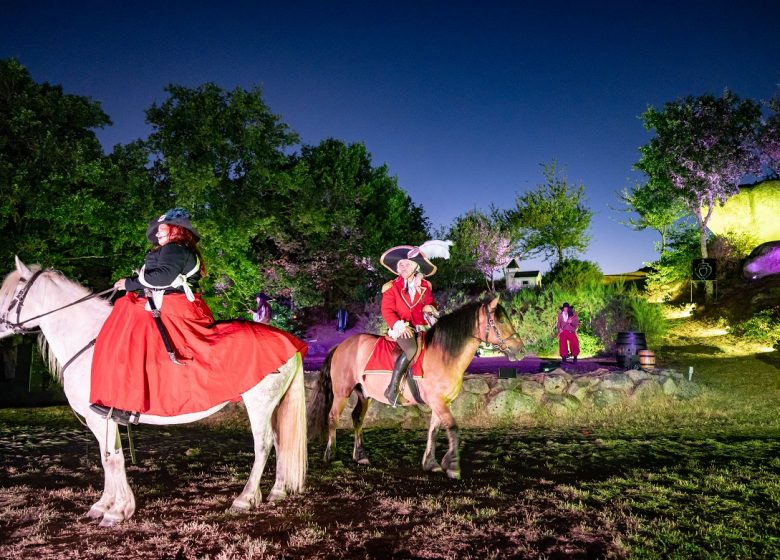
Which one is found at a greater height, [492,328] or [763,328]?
[492,328]

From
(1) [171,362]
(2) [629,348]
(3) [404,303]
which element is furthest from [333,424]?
(2) [629,348]

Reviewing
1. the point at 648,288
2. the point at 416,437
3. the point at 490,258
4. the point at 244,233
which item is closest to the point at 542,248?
the point at 490,258

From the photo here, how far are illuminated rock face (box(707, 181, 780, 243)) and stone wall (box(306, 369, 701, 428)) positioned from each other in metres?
20.0

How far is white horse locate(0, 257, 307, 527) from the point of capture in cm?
447

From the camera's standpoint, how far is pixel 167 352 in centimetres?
450

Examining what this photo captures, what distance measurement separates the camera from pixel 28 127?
11680mm

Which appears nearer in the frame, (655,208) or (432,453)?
(432,453)

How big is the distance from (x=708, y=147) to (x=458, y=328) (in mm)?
23211

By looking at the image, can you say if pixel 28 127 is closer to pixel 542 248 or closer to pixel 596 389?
pixel 596 389

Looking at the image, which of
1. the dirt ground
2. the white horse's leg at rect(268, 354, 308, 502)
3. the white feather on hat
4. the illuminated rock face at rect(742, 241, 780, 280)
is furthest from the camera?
the illuminated rock face at rect(742, 241, 780, 280)

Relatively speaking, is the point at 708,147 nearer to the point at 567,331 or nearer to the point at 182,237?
the point at 567,331

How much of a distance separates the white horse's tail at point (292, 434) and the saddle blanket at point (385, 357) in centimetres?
145

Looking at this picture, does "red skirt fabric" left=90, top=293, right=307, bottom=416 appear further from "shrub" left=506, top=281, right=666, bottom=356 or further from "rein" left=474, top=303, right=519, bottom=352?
"shrub" left=506, top=281, right=666, bottom=356

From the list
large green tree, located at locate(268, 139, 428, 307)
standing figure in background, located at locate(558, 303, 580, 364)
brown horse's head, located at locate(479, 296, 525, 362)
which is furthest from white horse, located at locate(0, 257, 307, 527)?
large green tree, located at locate(268, 139, 428, 307)
